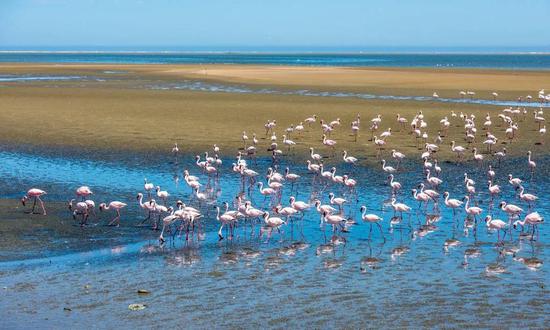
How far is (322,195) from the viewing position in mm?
22906

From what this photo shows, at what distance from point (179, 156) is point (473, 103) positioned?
24786 mm

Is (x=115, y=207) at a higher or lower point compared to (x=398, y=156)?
lower

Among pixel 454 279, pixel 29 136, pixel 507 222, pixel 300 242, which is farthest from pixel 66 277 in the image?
pixel 29 136

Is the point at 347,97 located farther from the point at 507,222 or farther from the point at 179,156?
the point at 507,222

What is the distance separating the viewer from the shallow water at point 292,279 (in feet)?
40.6

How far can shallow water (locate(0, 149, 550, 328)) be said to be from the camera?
40.6 feet

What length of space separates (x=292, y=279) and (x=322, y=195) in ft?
28.3

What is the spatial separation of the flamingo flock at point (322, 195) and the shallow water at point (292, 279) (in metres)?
0.30

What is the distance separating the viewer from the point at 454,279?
14375 mm

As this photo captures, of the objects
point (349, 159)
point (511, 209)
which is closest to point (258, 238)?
point (511, 209)

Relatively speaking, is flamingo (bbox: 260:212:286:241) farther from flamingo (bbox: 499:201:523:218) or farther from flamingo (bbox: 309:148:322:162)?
flamingo (bbox: 309:148:322:162)

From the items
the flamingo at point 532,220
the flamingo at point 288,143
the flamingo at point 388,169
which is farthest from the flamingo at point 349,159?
the flamingo at point 532,220

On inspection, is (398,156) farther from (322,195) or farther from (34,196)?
(34,196)

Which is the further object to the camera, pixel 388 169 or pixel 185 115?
pixel 185 115
